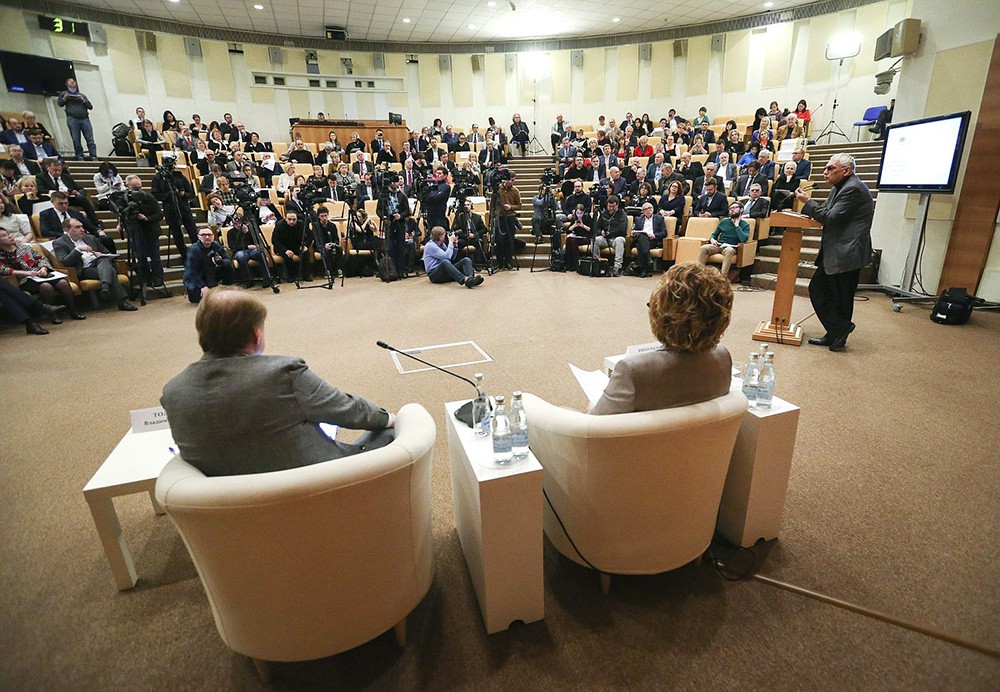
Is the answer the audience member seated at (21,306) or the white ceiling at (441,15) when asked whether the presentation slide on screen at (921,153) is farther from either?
the white ceiling at (441,15)

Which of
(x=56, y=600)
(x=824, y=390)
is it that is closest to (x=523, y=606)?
(x=56, y=600)

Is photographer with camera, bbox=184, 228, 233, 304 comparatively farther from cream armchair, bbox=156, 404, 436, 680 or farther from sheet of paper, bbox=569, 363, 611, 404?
cream armchair, bbox=156, 404, 436, 680

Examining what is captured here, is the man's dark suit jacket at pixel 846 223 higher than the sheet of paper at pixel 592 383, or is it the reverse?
the man's dark suit jacket at pixel 846 223

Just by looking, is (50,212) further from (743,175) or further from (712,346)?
(743,175)

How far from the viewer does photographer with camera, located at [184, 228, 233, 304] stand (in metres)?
5.92

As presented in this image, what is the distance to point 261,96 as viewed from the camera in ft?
42.9

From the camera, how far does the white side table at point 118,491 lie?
1.61 m

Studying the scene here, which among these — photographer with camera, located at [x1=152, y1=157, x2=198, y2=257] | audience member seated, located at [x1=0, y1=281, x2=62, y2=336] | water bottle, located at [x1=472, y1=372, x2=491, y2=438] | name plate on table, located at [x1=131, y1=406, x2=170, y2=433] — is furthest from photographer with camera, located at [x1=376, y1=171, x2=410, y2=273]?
water bottle, located at [x1=472, y1=372, x2=491, y2=438]

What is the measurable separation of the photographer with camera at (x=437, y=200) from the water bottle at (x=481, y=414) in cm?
636

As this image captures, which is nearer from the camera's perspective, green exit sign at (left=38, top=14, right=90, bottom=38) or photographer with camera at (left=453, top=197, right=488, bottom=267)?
photographer with camera at (left=453, top=197, right=488, bottom=267)

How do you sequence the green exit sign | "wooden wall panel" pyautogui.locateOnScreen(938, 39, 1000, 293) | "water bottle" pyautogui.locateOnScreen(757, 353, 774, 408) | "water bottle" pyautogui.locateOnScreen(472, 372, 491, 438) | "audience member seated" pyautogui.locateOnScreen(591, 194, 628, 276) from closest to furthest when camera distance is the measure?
1. "water bottle" pyautogui.locateOnScreen(472, 372, 491, 438)
2. "water bottle" pyautogui.locateOnScreen(757, 353, 774, 408)
3. "wooden wall panel" pyautogui.locateOnScreen(938, 39, 1000, 293)
4. "audience member seated" pyautogui.locateOnScreen(591, 194, 628, 276)
5. the green exit sign

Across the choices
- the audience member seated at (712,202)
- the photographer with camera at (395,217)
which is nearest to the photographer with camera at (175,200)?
the photographer with camera at (395,217)

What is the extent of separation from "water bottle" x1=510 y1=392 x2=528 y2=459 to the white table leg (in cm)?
133

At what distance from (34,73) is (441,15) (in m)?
8.62
